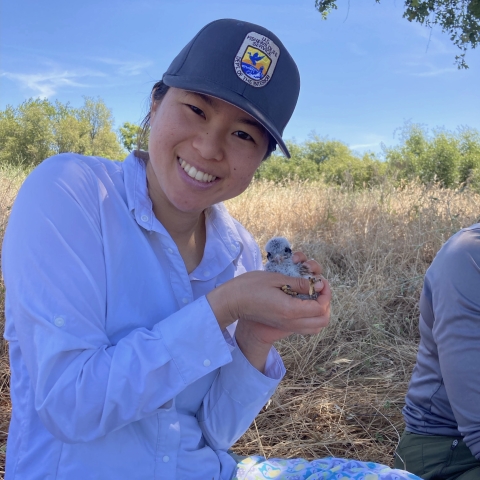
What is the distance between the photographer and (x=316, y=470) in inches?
61.1

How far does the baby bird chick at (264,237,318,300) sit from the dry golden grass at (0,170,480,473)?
151 cm

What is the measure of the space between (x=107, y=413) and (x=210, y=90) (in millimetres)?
908

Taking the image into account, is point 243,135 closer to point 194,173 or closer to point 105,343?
point 194,173

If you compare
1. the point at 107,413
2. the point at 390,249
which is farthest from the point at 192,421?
the point at 390,249

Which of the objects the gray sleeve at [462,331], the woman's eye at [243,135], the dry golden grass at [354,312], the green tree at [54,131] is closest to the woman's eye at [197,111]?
the woman's eye at [243,135]

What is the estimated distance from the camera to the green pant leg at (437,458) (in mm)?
1861

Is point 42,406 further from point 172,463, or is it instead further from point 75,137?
point 75,137

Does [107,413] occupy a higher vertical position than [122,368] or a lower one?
lower

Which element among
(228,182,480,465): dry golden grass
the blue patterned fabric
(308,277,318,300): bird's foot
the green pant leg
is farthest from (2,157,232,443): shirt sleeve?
(228,182,480,465): dry golden grass

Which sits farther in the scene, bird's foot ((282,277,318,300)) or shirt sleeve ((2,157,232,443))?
bird's foot ((282,277,318,300))

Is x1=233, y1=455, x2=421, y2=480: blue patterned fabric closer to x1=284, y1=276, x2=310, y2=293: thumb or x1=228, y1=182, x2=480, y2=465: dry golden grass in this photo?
x1=284, y1=276, x2=310, y2=293: thumb

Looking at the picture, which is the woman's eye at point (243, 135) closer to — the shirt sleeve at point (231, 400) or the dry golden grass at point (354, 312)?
the shirt sleeve at point (231, 400)

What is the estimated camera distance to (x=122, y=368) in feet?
3.75

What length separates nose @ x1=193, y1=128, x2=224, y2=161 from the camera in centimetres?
143
